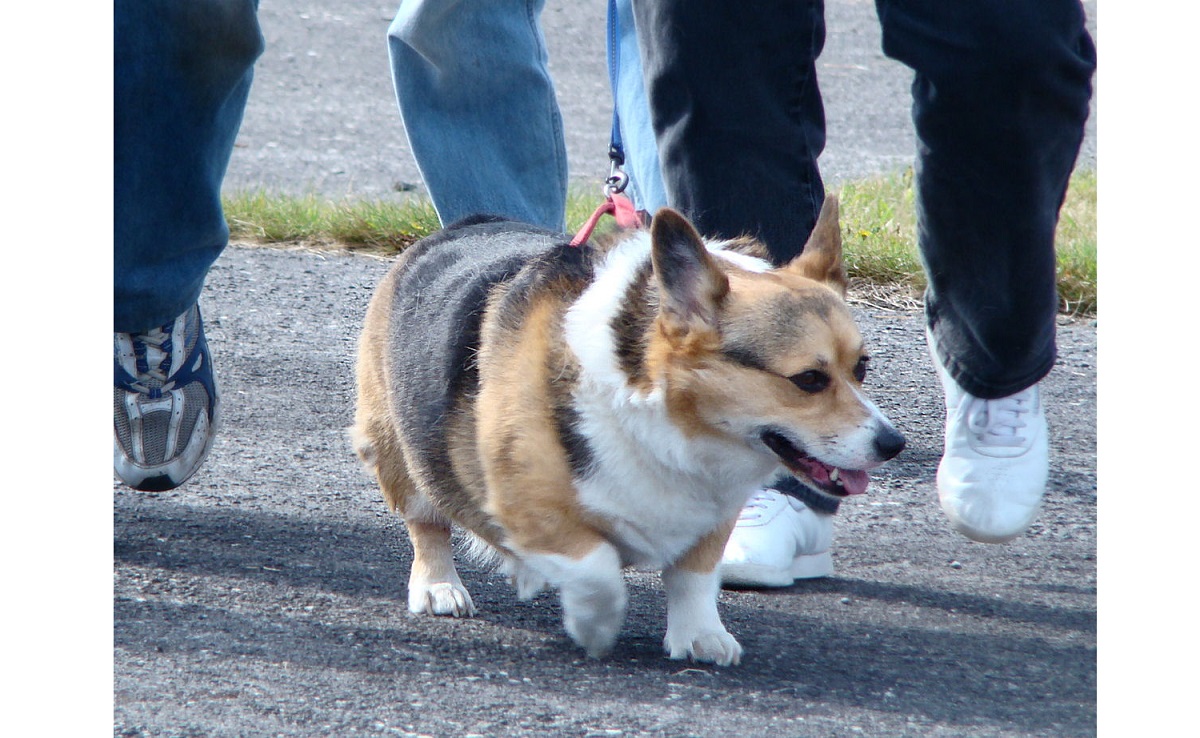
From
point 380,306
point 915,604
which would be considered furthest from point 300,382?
point 915,604

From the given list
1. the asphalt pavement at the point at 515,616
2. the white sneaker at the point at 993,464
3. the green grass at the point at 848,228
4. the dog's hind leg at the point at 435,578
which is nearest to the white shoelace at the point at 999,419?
the white sneaker at the point at 993,464

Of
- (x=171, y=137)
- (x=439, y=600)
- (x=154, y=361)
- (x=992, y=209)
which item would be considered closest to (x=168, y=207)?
(x=171, y=137)

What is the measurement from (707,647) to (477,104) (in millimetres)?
1838

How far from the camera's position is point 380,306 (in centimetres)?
299

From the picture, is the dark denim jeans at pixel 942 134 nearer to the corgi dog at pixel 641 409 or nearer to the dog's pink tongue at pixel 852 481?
the corgi dog at pixel 641 409

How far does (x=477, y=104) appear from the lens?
3.84 metres

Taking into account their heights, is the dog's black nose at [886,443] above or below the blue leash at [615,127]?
below

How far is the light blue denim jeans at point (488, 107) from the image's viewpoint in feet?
12.1

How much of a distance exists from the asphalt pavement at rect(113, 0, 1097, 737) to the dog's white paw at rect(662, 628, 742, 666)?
28 mm

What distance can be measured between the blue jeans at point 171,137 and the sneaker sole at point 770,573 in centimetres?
130

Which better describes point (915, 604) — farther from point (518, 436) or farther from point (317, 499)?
point (317, 499)

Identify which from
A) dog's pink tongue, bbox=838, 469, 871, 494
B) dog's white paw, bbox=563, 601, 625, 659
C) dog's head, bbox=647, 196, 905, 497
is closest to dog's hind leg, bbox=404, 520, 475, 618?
dog's white paw, bbox=563, 601, 625, 659

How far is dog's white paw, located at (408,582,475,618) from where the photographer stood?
2.77 metres

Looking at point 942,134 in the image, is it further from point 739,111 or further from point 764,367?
point 764,367
